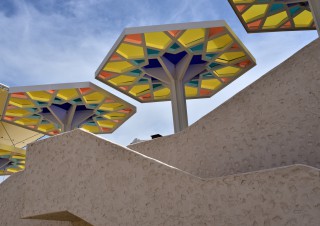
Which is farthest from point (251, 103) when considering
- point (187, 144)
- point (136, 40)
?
point (136, 40)

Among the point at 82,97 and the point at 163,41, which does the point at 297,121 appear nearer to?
the point at 163,41

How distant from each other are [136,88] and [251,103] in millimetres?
15249

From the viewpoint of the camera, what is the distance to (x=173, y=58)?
18375 mm

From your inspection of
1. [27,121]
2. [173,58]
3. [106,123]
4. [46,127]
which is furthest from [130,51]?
[46,127]

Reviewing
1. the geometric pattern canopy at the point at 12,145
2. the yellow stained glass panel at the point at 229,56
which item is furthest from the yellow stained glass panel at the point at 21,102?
the yellow stained glass panel at the point at 229,56

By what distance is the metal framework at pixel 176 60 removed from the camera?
15.3 m

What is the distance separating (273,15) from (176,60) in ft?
18.2

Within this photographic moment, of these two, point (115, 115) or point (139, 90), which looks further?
point (115, 115)

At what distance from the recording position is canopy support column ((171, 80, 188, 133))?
18062 mm

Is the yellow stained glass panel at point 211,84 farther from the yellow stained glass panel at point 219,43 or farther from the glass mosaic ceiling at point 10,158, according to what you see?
the glass mosaic ceiling at point 10,158

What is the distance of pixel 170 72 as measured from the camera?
18.6 m

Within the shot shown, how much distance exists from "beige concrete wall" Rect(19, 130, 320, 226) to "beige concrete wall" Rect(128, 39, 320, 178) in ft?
8.04

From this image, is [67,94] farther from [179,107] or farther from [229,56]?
[229,56]

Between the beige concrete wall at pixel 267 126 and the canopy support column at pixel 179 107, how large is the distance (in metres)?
9.19
